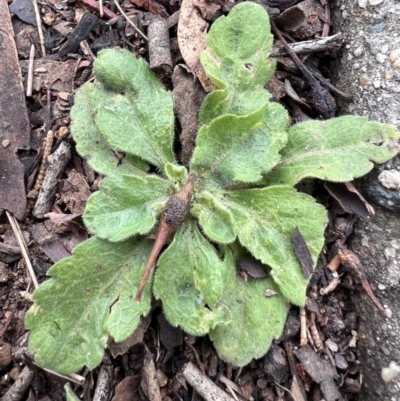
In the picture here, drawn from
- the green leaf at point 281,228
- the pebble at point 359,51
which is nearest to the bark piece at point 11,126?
the green leaf at point 281,228

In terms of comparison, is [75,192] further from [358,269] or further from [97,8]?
[358,269]

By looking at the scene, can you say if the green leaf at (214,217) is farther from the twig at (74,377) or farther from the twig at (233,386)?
the twig at (74,377)

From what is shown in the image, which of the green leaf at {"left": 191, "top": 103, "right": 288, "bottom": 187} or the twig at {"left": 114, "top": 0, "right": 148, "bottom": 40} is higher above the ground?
the twig at {"left": 114, "top": 0, "right": 148, "bottom": 40}

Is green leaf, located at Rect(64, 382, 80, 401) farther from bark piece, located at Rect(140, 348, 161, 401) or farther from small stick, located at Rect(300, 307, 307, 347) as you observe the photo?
small stick, located at Rect(300, 307, 307, 347)

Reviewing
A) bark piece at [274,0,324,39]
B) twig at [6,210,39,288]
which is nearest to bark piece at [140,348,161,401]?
twig at [6,210,39,288]

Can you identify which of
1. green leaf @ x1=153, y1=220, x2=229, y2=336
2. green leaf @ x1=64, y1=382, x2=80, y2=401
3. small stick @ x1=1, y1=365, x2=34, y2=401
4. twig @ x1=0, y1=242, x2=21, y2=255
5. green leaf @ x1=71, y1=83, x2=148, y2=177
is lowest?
small stick @ x1=1, y1=365, x2=34, y2=401

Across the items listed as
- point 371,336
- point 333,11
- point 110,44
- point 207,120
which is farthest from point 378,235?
point 110,44

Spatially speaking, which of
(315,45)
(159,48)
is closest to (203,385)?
(159,48)
